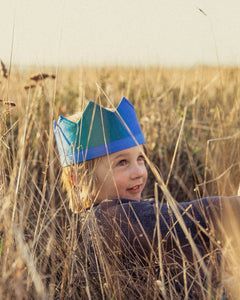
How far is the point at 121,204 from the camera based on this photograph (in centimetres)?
151

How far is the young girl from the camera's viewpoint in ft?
4.96

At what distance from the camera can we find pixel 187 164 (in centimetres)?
299

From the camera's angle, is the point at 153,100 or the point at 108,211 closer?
the point at 108,211

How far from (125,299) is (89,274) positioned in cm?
26

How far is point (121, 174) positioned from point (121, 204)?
0.40 metres

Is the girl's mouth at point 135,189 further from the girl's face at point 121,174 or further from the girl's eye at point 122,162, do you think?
the girl's eye at point 122,162

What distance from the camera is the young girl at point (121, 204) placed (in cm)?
151

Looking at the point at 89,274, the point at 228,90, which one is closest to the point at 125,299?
the point at 89,274

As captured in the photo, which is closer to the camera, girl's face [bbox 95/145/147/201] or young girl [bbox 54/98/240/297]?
young girl [bbox 54/98/240/297]

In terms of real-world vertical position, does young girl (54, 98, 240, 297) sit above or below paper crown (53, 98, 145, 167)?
below

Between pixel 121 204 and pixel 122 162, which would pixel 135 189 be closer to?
pixel 122 162

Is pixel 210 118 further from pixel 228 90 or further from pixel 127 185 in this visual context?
pixel 127 185

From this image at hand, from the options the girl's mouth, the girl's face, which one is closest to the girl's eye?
the girl's face

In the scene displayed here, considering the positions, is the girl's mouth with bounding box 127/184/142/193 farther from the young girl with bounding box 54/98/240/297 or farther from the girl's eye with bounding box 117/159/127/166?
the girl's eye with bounding box 117/159/127/166
